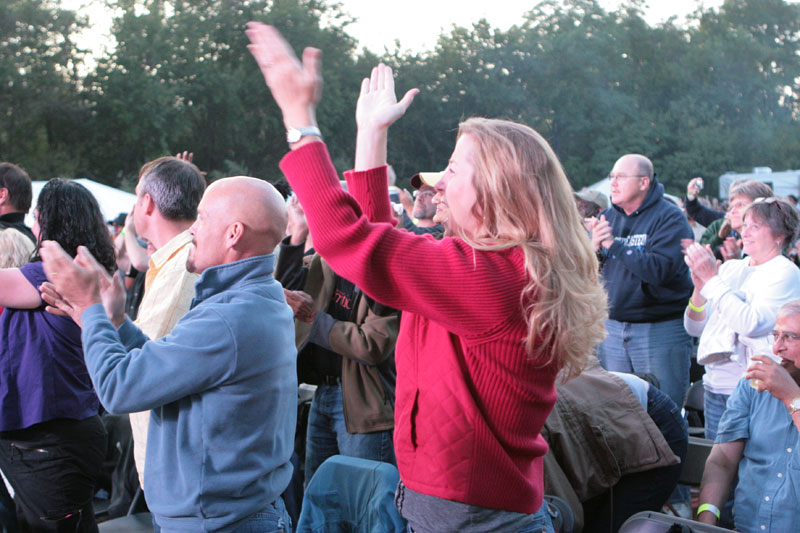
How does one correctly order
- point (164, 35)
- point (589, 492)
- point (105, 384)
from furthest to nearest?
point (164, 35), point (589, 492), point (105, 384)

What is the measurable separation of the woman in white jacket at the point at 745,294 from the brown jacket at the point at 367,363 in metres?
1.50

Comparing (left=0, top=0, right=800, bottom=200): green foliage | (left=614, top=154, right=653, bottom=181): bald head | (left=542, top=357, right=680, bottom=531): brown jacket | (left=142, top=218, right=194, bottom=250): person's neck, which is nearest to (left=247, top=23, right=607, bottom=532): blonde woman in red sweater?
(left=542, top=357, right=680, bottom=531): brown jacket

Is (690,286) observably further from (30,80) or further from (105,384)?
(30,80)

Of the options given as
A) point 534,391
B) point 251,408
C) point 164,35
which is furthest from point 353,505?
point 164,35

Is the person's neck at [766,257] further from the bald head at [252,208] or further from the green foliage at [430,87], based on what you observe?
the green foliage at [430,87]

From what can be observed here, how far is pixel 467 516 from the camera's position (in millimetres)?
1664

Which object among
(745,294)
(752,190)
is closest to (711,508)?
(745,294)

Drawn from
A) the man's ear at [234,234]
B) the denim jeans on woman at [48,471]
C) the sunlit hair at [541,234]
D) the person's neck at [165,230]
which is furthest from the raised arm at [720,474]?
the denim jeans on woman at [48,471]

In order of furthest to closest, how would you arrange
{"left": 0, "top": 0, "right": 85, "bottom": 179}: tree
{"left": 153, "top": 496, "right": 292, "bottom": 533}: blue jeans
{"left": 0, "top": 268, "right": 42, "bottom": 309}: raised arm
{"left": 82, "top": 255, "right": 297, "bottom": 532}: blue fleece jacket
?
{"left": 0, "top": 0, "right": 85, "bottom": 179}: tree → {"left": 0, "top": 268, "right": 42, "bottom": 309}: raised arm → {"left": 153, "top": 496, "right": 292, "bottom": 533}: blue jeans → {"left": 82, "top": 255, "right": 297, "bottom": 532}: blue fleece jacket

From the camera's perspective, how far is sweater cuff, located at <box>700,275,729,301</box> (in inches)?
145

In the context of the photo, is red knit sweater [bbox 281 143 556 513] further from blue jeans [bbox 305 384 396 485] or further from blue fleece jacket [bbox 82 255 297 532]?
blue jeans [bbox 305 384 396 485]

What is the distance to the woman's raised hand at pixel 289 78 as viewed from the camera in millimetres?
1581

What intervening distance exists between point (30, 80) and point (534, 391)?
27.5 m

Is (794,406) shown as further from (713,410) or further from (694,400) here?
(694,400)
